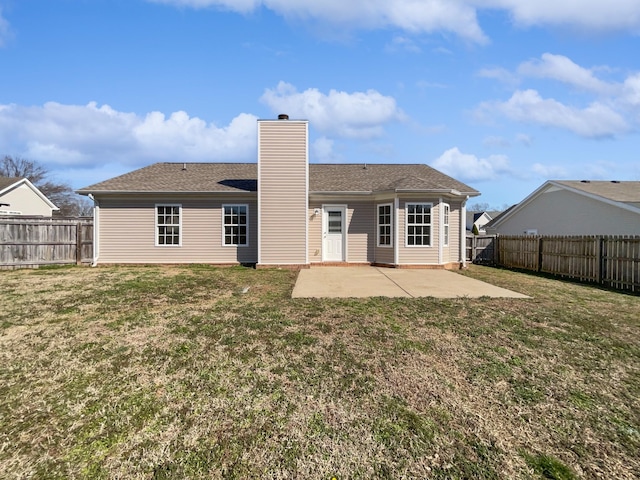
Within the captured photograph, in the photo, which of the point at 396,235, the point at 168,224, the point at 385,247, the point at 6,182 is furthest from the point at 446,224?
the point at 6,182

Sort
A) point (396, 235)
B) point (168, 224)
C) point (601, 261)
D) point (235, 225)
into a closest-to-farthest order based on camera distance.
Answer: point (601, 261) < point (396, 235) < point (168, 224) < point (235, 225)

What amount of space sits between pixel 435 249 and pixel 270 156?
7.00m

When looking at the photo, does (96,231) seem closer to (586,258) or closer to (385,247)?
(385,247)

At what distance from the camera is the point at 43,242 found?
1262cm

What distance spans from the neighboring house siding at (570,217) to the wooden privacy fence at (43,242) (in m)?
21.9

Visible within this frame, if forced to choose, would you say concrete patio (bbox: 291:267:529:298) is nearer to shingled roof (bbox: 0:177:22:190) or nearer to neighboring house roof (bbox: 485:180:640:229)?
neighboring house roof (bbox: 485:180:640:229)

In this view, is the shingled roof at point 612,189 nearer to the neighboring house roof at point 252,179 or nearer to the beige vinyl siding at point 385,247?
the neighboring house roof at point 252,179

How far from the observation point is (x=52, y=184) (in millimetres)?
42500

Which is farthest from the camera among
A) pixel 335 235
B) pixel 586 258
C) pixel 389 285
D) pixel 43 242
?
pixel 335 235

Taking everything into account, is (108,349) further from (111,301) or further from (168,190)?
(168,190)

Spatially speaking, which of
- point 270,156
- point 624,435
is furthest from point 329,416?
point 270,156

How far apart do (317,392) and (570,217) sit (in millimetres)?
19414

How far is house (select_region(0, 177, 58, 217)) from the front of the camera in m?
24.0

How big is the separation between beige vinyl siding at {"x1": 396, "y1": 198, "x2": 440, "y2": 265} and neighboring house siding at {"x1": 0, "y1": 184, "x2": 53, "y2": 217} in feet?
81.5
